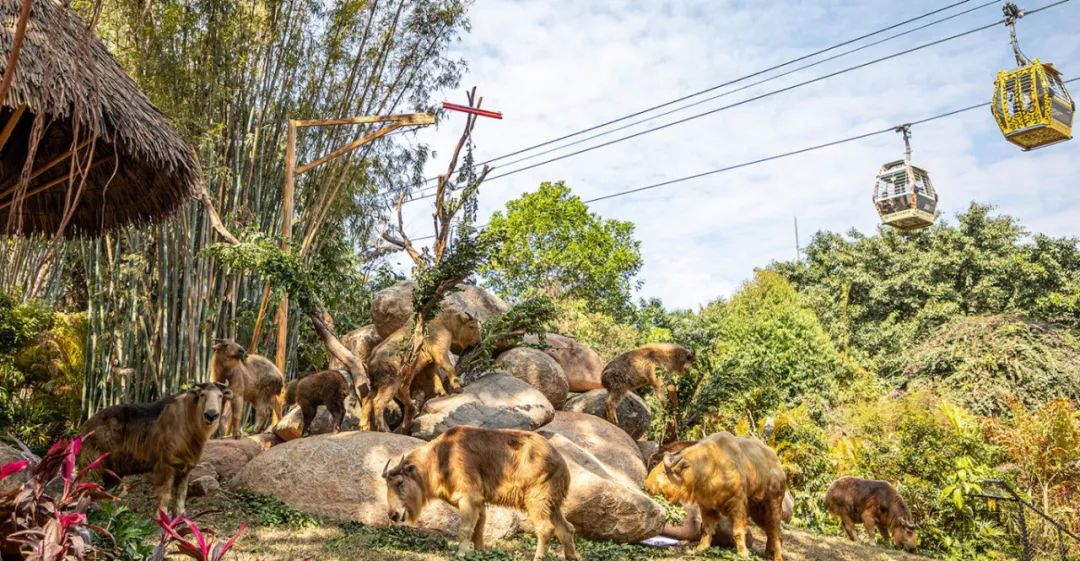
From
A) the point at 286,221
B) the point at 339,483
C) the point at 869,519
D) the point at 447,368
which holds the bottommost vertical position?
the point at 869,519

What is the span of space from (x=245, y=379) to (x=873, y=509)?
8890 millimetres

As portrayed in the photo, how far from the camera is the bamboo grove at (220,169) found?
1164 cm

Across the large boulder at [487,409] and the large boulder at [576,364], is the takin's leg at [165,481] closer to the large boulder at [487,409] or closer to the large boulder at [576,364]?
the large boulder at [487,409]

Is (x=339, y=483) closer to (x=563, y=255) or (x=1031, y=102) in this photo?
(x=1031, y=102)

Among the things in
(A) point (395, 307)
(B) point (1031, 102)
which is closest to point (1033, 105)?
(B) point (1031, 102)

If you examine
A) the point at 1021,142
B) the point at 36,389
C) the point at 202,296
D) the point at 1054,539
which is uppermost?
the point at 1021,142

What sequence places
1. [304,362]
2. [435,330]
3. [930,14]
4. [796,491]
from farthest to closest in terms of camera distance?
[304,362]
[796,491]
[930,14]
[435,330]

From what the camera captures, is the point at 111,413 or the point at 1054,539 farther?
the point at 1054,539

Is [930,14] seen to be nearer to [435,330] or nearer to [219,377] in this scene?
[435,330]

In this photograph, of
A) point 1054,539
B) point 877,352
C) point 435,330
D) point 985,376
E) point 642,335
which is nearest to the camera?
point 435,330

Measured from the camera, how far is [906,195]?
11.9 m

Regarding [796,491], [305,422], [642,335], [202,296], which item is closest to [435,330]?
[305,422]

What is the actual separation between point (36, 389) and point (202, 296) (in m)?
2.93

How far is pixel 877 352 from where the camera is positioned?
2555 cm
